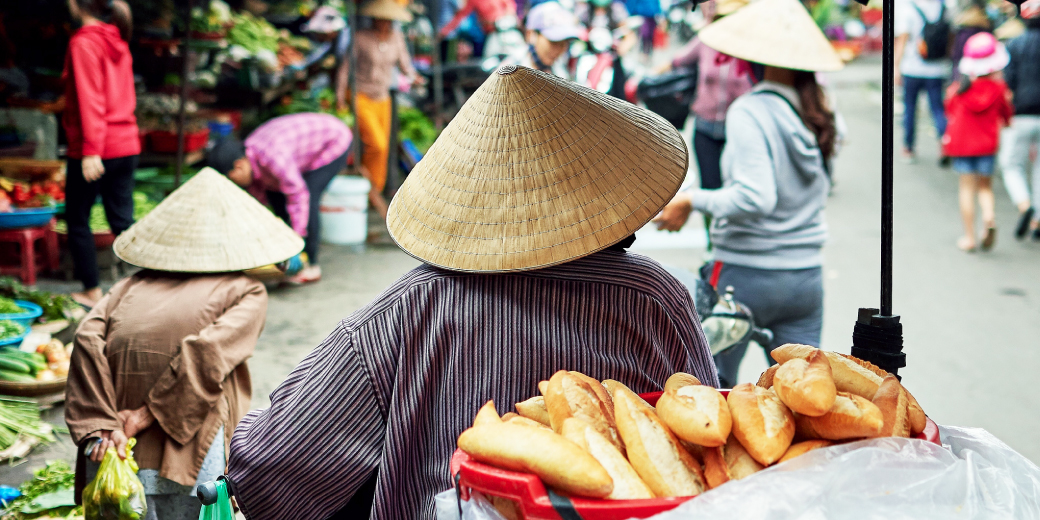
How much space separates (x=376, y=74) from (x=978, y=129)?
5278mm

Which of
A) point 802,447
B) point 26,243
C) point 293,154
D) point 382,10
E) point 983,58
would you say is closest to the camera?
point 802,447

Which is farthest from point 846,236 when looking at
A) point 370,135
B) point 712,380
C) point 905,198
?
point 712,380

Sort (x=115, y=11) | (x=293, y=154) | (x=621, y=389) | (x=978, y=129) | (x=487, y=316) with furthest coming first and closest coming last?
(x=978, y=129) → (x=293, y=154) → (x=115, y=11) → (x=487, y=316) → (x=621, y=389)

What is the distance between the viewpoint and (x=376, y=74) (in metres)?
7.84

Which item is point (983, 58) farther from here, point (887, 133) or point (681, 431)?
point (681, 431)

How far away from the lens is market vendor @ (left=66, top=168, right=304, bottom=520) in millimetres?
2539

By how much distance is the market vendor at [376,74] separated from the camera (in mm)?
7789

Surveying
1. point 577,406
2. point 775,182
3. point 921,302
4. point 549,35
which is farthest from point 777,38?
point 921,302

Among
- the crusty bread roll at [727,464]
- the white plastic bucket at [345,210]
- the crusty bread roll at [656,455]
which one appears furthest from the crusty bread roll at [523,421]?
the white plastic bucket at [345,210]

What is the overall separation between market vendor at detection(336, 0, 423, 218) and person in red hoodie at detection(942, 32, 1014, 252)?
195 inches

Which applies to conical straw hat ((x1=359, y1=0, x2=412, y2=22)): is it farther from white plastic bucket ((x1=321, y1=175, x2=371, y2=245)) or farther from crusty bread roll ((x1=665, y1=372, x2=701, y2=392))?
crusty bread roll ((x1=665, y1=372, x2=701, y2=392))

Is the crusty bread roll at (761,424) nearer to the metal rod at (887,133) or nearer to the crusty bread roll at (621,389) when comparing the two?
the crusty bread roll at (621,389)

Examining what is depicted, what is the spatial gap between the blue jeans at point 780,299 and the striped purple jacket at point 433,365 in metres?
1.71

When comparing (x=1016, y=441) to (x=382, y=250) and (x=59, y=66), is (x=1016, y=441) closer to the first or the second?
(x=382, y=250)
